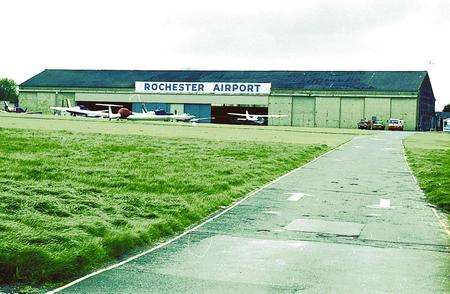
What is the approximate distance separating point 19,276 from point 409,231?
781 centimetres

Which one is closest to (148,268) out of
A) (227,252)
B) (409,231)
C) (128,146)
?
(227,252)

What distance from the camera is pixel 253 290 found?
25.6 feet

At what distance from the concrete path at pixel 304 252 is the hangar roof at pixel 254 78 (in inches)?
3284

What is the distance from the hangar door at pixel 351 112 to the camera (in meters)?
95.5

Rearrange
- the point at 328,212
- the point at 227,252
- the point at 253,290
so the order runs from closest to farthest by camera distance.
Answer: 1. the point at 253,290
2. the point at 227,252
3. the point at 328,212

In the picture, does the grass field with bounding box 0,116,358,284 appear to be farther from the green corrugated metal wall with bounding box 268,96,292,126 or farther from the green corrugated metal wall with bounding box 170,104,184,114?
the green corrugated metal wall with bounding box 170,104,184,114

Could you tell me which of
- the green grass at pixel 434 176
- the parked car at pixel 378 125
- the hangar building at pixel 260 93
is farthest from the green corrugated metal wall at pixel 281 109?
the green grass at pixel 434 176

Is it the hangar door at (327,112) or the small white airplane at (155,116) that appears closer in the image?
the small white airplane at (155,116)

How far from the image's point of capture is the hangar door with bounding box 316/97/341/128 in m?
96.6

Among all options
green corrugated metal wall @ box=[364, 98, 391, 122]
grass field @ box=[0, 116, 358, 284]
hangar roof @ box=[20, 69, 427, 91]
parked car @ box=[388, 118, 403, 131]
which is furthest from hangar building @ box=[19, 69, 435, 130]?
grass field @ box=[0, 116, 358, 284]

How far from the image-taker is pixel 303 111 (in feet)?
324

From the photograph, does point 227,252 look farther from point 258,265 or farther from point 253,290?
point 253,290

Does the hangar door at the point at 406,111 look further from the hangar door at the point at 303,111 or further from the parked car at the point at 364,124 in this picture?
the hangar door at the point at 303,111

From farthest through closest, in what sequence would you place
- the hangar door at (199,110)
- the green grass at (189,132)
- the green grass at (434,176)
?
the hangar door at (199,110) < the green grass at (189,132) < the green grass at (434,176)
